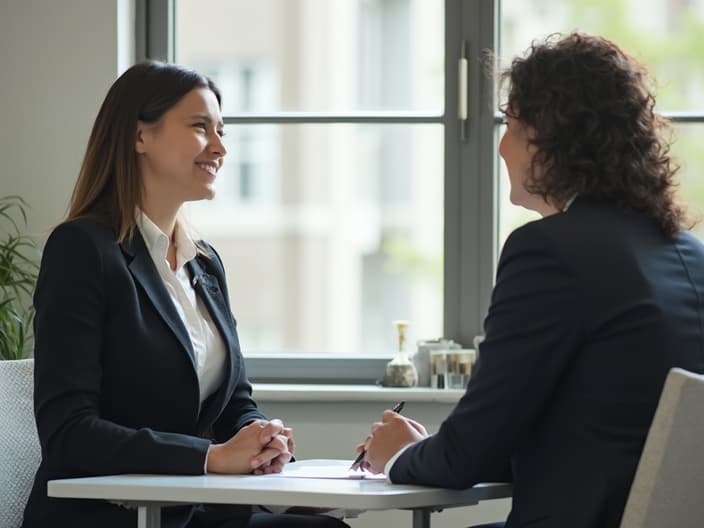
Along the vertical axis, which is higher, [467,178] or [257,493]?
[467,178]

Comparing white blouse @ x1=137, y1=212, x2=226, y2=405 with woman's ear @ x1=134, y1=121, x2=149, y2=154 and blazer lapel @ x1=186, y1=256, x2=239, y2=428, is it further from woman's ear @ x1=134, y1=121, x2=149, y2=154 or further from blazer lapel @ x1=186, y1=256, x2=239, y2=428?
woman's ear @ x1=134, y1=121, x2=149, y2=154

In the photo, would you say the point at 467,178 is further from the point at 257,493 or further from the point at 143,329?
the point at 257,493

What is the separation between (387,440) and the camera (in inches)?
95.2

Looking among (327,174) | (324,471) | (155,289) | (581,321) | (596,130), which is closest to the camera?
(581,321)

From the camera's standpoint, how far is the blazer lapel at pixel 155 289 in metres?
2.66

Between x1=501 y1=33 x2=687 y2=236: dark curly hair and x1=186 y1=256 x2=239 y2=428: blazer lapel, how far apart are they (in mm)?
860

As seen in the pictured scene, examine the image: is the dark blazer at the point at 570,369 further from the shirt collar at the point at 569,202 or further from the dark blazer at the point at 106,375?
the dark blazer at the point at 106,375

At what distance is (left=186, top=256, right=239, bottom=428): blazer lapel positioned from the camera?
2799mm

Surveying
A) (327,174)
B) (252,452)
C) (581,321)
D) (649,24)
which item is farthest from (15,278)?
(327,174)

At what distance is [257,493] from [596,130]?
0.82 metres

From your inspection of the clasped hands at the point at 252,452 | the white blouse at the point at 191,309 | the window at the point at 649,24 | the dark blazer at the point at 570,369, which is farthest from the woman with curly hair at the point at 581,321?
the window at the point at 649,24

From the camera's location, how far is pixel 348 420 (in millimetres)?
3900

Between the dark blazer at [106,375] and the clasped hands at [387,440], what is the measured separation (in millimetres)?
305

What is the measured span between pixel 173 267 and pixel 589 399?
3.63 ft
